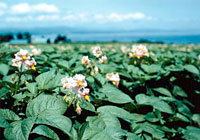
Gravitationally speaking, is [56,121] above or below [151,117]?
above

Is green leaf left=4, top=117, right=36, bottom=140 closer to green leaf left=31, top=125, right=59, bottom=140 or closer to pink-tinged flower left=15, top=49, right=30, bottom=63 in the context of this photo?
green leaf left=31, top=125, right=59, bottom=140

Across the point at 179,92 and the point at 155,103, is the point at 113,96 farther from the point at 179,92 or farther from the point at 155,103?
the point at 179,92

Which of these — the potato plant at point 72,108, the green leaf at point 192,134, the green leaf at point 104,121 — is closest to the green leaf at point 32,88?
the potato plant at point 72,108

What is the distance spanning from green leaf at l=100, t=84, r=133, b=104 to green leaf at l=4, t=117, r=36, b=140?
0.84 meters

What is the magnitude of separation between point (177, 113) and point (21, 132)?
190 centimetres

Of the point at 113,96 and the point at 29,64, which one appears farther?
the point at 113,96

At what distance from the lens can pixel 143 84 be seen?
280 cm

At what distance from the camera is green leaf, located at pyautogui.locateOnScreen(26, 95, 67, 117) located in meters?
1.42

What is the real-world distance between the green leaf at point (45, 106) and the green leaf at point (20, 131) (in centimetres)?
14

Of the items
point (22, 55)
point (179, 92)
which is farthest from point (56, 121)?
point (179, 92)

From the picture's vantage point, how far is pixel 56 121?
1320mm

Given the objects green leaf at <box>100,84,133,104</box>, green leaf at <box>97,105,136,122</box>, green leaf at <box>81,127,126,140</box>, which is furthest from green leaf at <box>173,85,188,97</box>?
green leaf at <box>81,127,126,140</box>

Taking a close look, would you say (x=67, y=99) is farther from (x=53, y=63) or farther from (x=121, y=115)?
(x=53, y=63)

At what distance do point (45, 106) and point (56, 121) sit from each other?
18 centimetres
